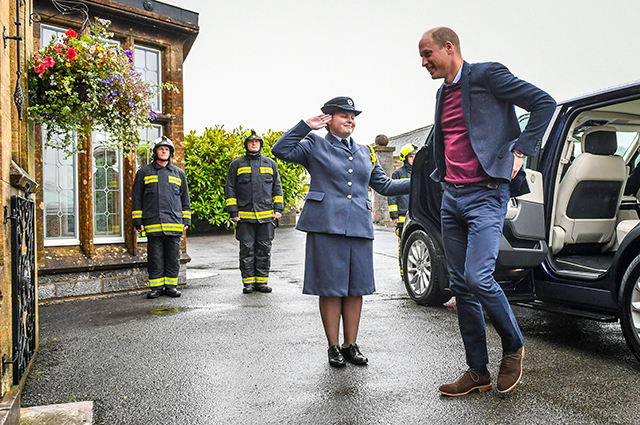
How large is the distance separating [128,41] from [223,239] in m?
10.5

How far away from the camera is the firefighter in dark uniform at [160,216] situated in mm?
7285

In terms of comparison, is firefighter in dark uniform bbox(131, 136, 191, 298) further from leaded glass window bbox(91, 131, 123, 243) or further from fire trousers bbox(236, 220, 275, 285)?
fire trousers bbox(236, 220, 275, 285)

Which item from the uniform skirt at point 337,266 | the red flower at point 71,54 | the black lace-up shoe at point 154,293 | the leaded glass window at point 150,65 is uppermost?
the leaded glass window at point 150,65

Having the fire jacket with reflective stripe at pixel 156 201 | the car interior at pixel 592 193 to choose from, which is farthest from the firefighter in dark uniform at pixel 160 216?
the car interior at pixel 592 193

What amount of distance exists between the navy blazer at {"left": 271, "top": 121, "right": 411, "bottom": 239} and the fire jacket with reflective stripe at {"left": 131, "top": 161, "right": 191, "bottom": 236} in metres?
3.64

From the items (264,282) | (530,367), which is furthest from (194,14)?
(530,367)

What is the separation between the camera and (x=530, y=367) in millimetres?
3885

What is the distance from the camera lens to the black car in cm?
411

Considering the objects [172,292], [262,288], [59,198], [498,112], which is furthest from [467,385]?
[59,198]

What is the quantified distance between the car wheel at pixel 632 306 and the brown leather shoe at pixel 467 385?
1.09 metres

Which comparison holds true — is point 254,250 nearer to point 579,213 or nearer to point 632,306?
point 579,213

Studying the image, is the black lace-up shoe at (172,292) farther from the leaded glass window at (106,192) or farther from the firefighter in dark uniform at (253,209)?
the leaded glass window at (106,192)

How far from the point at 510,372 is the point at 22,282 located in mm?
2981

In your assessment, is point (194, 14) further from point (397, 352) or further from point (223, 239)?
point (223, 239)
